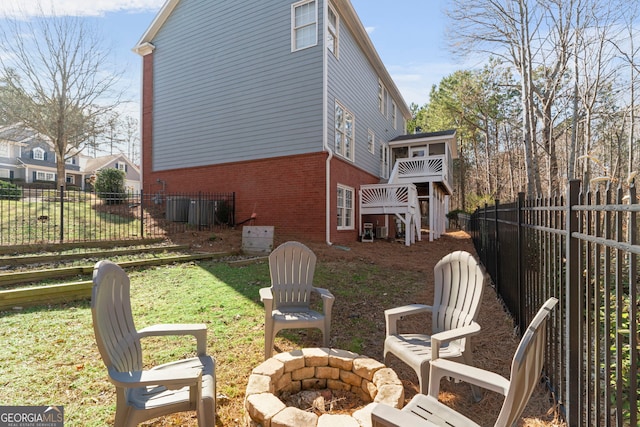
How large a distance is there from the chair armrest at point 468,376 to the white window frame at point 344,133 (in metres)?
10.1

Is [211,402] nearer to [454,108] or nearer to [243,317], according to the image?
[243,317]

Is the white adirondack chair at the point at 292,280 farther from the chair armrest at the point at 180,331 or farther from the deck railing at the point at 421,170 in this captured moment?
the deck railing at the point at 421,170

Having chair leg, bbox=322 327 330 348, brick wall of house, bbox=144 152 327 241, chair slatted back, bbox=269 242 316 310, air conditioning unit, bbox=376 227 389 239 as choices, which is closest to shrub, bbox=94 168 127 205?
brick wall of house, bbox=144 152 327 241

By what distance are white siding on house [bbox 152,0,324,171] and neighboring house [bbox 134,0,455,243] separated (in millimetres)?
41

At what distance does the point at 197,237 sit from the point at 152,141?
7120mm

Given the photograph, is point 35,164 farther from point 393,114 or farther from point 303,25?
point 393,114

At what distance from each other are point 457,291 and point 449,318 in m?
0.28

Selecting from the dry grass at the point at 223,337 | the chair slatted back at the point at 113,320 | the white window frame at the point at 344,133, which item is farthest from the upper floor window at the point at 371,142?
the chair slatted back at the point at 113,320

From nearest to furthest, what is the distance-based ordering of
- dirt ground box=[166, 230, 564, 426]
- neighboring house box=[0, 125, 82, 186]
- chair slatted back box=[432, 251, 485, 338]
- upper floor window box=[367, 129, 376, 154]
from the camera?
dirt ground box=[166, 230, 564, 426] → chair slatted back box=[432, 251, 485, 338] → upper floor window box=[367, 129, 376, 154] → neighboring house box=[0, 125, 82, 186]

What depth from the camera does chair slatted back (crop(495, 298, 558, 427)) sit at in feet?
4.91

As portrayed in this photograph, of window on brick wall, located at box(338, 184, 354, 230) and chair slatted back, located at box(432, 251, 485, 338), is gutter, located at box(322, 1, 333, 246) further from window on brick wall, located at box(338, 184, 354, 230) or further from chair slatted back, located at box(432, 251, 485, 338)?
chair slatted back, located at box(432, 251, 485, 338)

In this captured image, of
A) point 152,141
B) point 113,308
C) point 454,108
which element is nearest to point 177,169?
point 152,141

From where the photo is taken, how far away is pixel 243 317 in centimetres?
452

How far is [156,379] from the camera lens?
1791 mm
